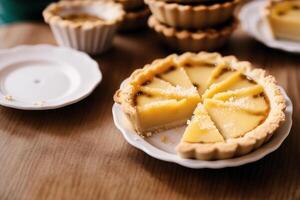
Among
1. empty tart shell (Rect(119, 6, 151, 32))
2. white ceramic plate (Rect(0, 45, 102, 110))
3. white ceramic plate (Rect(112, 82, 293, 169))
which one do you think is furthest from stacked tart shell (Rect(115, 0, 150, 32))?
white ceramic plate (Rect(112, 82, 293, 169))

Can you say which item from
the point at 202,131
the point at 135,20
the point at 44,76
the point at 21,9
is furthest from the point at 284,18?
the point at 21,9

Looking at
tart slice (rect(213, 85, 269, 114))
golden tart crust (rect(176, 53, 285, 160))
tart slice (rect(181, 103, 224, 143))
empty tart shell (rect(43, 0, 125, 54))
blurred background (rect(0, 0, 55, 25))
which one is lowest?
blurred background (rect(0, 0, 55, 25))

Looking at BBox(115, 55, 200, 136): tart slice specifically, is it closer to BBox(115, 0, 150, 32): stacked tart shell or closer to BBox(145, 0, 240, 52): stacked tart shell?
BBox(145, 0, 240, 52): stacked tart shell

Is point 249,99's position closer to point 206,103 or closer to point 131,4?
point 206,103

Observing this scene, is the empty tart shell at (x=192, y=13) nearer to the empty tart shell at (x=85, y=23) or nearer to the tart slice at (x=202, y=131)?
the empty tart shell at (x=85, y=23)

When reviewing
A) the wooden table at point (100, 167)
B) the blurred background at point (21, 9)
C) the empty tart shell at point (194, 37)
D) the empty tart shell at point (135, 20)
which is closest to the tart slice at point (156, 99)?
the wooden table at point (100, 167)

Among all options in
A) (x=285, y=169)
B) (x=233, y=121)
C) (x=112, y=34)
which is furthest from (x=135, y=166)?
(x=112, y=34)
